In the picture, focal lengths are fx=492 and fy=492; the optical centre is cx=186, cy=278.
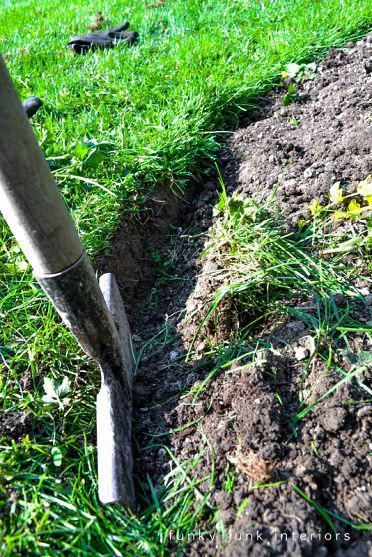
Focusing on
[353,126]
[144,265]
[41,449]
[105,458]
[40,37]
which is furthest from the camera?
[40,37]

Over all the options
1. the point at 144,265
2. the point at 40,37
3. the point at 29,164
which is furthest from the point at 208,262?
the point at 40,37

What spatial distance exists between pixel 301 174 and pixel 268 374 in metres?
1.22

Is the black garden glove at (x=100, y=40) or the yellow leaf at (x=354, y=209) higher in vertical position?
the black garden glove at (x=100, y=40)

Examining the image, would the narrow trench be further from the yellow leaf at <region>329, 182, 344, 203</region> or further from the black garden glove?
the black garden glove

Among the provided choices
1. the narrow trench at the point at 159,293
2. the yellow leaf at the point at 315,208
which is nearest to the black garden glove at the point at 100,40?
the narrow trench at the point at 159,293

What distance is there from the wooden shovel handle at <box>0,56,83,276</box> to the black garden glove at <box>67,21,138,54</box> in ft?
11.2

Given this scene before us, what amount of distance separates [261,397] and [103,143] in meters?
1.70

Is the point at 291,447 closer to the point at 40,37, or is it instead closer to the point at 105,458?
the point at 105,458

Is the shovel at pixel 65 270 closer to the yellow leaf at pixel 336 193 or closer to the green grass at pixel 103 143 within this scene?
the green grass at pixel 103 143

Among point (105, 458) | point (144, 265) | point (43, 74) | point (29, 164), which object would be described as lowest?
point (144, 265)

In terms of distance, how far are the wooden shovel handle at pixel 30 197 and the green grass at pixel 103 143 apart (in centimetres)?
63

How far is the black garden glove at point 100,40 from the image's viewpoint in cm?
428

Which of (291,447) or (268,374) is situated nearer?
(291,447)

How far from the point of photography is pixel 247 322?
6.42 feet
